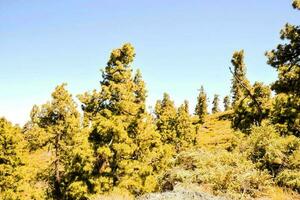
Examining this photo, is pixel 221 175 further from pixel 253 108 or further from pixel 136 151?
pixel 253 108

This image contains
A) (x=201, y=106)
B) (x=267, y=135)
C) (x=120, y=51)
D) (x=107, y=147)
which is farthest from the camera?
(x=201, y=106)

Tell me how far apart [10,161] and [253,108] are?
26914 millimetres

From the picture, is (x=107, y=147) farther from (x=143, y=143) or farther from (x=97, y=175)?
(x=143, y=143)

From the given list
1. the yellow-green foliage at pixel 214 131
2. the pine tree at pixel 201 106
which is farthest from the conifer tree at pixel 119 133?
the pine tree at pixel 201 106

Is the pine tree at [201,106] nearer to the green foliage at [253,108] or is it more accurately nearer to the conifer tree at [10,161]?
the green foliage at [253,108]

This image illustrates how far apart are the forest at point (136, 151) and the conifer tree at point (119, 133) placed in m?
0.07

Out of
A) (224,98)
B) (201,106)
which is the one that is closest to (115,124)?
(201,106)

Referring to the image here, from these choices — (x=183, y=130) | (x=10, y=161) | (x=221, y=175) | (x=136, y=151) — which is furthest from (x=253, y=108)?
(x=221, y=175)

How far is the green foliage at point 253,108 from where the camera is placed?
4047 centimetres

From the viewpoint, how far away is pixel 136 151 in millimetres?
26734

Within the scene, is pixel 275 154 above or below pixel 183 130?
below

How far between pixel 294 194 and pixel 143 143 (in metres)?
16.6

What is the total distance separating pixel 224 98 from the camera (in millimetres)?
144875

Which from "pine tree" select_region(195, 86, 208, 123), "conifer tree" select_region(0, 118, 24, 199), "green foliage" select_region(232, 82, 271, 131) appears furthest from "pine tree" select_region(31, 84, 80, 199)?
"pine tree" select_region(195, 86, 208, 123)
